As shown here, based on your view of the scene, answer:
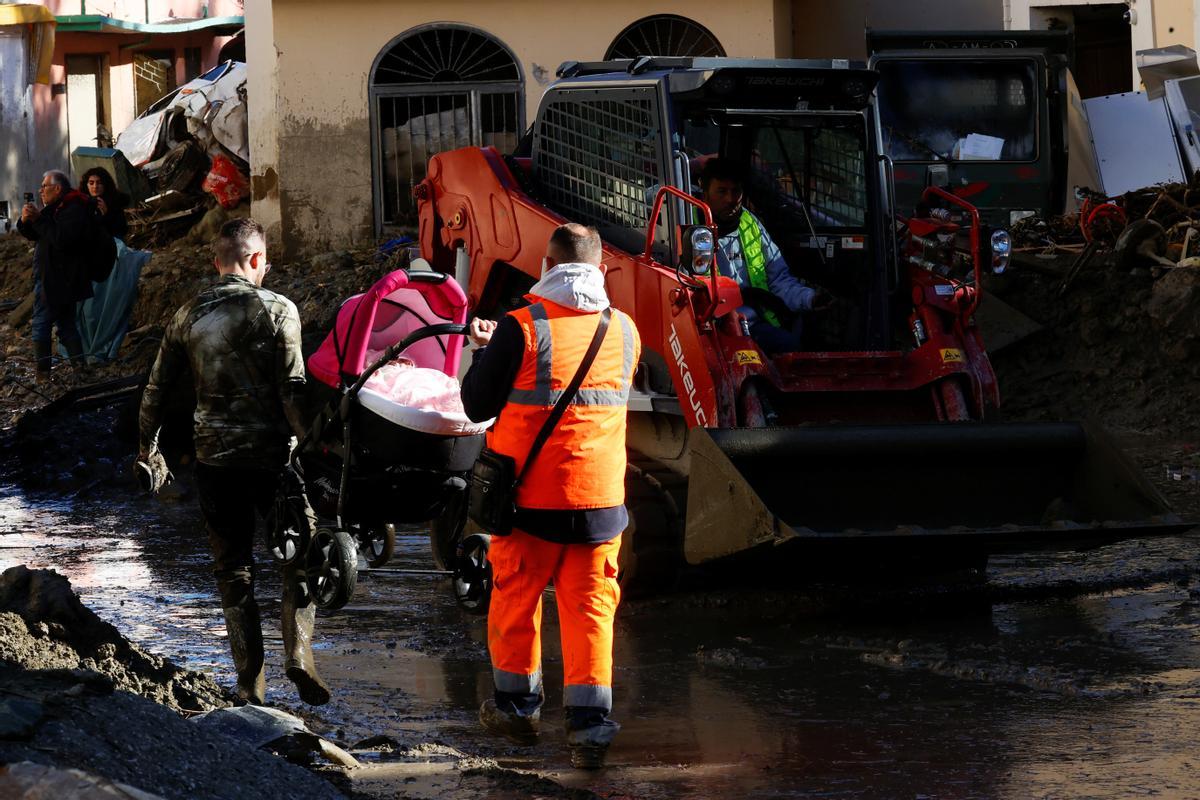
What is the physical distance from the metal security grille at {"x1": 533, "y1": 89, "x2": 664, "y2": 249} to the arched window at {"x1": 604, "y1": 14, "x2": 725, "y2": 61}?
10393 mm

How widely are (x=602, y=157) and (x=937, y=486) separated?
8.80 feet

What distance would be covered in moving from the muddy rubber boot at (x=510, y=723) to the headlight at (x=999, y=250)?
13.6 feet

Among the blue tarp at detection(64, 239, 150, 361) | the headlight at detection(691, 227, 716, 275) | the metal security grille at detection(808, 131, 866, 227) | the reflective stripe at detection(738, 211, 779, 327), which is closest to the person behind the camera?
the headlight at detection(691, 227, 716, 275)

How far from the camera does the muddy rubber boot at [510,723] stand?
6086mm

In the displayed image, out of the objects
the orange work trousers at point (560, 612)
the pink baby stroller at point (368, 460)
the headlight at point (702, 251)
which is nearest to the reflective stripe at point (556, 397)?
the orange work trousers at point (560, 612)

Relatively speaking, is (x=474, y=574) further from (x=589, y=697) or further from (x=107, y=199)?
(x=107, y=199)

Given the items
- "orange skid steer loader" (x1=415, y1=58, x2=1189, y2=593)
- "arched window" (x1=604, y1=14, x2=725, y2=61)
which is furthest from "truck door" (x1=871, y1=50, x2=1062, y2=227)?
"orange skid steer loader" (x1=415, y1=58, x2=1189, y2=593)

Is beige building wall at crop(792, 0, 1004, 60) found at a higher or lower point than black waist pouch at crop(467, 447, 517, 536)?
higher

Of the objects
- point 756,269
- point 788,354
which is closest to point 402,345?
point 788,354

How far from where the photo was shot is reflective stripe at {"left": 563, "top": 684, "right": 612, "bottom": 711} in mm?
5910

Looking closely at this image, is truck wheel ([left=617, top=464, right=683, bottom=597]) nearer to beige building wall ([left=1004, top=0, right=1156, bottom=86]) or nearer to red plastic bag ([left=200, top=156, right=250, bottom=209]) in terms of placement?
red plastic bag ([left=200, top=156, right=250, bottom=209])

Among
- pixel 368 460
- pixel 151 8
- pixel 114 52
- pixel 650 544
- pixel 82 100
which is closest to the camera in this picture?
pixel 368 460

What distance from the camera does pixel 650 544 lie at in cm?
857

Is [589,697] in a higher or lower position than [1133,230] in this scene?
lower
